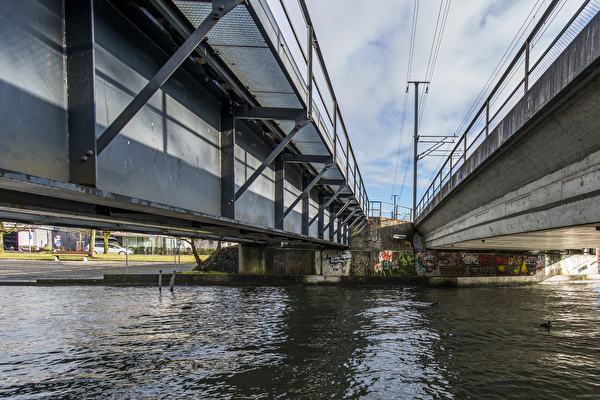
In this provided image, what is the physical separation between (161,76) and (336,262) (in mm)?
29580

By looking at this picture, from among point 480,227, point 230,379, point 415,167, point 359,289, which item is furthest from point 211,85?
point 415,167

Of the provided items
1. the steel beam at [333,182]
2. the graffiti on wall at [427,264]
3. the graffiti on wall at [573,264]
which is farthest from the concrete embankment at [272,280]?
the steel beam at [333,182]

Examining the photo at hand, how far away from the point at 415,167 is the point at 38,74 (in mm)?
37108

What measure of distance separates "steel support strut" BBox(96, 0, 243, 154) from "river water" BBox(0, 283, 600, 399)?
560 centimetres

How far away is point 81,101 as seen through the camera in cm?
403

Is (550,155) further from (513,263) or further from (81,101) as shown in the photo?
(513,263)

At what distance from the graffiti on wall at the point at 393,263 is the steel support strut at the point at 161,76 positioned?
101 ft

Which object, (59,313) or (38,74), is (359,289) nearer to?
(59,313)

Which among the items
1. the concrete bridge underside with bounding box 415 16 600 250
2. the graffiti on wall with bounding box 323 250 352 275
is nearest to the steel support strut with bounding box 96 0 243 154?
the concrete bridge underside with bounding box 415 16 600 250

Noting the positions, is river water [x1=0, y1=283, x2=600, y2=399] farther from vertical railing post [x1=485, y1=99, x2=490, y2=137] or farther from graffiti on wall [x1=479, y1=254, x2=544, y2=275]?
graffiti on wall [x1=479, y1=254, x2=544, y2=275]

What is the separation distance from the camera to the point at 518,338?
12.8m

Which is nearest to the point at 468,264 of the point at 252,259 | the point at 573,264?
the point at 573,264

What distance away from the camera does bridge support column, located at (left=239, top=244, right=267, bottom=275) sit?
3109 centimetres

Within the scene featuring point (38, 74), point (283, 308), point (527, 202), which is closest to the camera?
point (38, 74)
